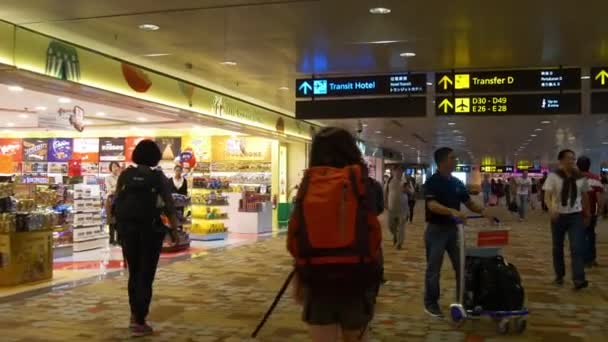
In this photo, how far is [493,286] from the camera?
16.8ft

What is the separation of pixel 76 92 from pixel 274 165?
988 centimetres

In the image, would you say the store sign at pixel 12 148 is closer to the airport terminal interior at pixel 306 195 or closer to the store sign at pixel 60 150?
the store sign at pixel 60 150

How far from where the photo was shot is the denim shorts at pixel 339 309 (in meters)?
2.65

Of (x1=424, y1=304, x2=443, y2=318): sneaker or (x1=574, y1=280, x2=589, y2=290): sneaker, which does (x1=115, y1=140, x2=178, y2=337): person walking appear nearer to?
(x1=424, y1=304, x2=443, y2=318): sneaker

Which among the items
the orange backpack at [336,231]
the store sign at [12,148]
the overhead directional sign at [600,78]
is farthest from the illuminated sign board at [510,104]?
the store sign at [12,148]

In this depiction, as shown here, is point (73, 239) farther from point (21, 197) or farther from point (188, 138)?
point (188, 138)

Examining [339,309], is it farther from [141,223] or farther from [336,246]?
[141,223]

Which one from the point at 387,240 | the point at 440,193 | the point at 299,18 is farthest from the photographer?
the point at 387,240

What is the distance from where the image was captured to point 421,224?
18.4 m

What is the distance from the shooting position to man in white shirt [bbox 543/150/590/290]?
702 centimetres

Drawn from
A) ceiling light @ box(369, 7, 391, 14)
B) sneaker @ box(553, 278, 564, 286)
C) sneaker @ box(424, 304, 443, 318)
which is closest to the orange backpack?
sneaker @ box(424, 304, 443, 318)

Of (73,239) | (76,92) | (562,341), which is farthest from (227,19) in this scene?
(73,239)

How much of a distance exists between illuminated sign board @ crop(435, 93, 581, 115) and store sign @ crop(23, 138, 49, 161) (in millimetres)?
13493

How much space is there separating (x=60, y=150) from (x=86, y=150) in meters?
0.93
